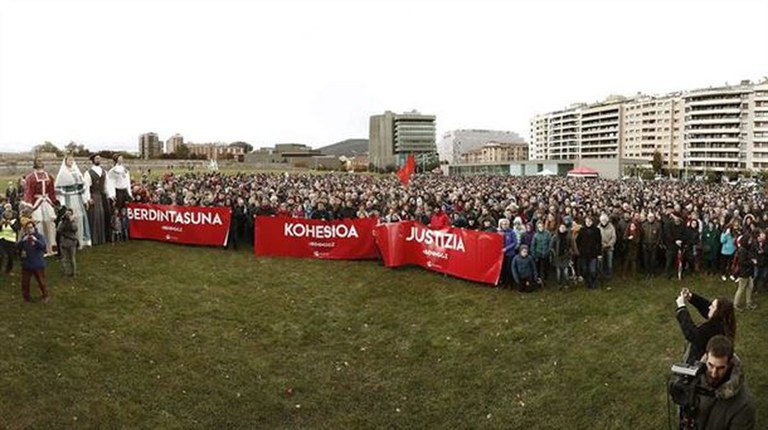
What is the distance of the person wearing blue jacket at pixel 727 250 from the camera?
15.3 m

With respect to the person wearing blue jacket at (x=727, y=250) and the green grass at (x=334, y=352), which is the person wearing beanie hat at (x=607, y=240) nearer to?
the green grass at (x=334, y=352)

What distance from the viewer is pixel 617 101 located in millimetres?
167000

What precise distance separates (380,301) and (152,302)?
221 inches

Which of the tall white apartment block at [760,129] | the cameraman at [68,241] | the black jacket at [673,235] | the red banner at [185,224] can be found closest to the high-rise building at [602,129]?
the tall white apartment block at [760,129]

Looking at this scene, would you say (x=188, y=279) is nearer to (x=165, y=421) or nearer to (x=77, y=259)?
(x=77, y=259)

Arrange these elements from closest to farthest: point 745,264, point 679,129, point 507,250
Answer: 1. point 745,264
2. point 507,250
3. point 679,129

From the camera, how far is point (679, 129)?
478 ft

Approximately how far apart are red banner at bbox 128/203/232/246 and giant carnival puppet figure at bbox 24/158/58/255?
5131 mm

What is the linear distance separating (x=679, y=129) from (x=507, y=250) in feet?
491

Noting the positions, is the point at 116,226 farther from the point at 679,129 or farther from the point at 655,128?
the point at 655,128

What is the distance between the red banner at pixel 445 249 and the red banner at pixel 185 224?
5810 mm

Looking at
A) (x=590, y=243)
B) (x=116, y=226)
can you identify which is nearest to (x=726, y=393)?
(x=590, y=243)

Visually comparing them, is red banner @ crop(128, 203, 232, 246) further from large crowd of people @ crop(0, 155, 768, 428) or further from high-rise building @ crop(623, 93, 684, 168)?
high-rise building @ crop(623, 93, 684, 168)

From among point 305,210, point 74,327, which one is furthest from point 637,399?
point 305,210
